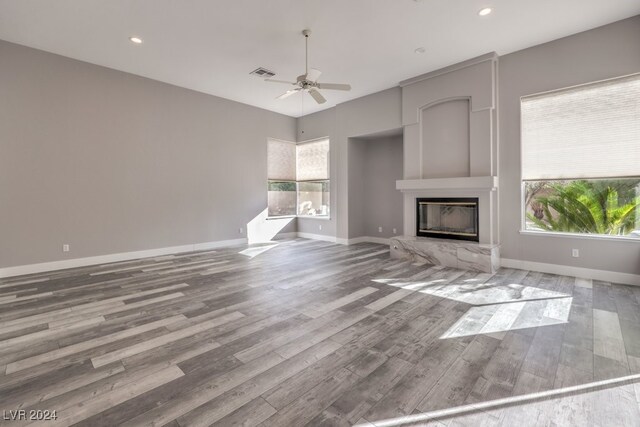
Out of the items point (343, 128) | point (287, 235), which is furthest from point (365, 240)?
point (343, 128)

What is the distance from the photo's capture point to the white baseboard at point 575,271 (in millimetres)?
3895

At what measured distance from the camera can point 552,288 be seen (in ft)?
12.4

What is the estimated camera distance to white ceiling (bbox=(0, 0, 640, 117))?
3.56 metres

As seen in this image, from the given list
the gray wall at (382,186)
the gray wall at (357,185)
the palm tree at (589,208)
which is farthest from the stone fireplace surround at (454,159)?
the gray wall at (357,185)

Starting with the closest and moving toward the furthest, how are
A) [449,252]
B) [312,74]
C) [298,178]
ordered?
[312,74] < [449,252] < [298,178]

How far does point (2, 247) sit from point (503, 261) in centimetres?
774

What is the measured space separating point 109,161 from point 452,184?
607 centimetres

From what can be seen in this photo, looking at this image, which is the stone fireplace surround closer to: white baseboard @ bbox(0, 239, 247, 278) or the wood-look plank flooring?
the wood-look plank flooring

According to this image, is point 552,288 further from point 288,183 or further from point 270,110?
point 270,110

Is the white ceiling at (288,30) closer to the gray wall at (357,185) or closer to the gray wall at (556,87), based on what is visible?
the gray wall at (556,87)

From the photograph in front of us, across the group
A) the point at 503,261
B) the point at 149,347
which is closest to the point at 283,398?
the point at 149,347

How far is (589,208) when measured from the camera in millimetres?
4293

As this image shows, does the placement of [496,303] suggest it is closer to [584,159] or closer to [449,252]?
[449,252]

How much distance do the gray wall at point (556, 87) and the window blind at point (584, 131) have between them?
15cm
